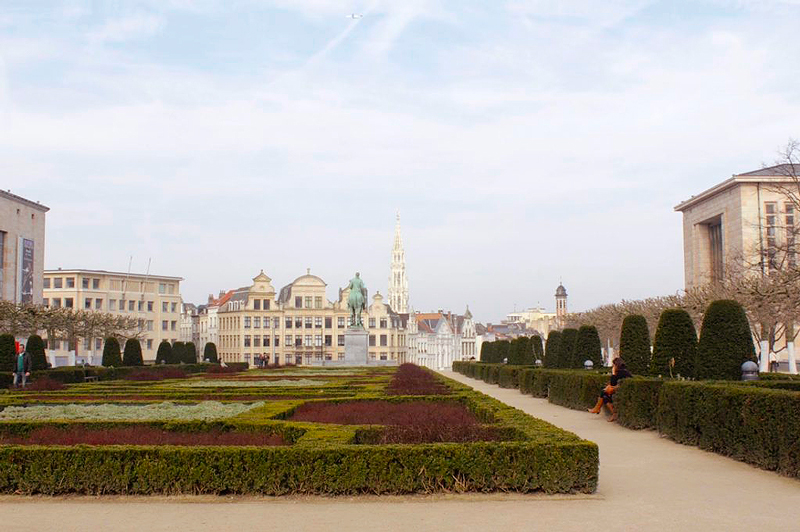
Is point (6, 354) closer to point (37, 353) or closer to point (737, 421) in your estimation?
point (37, 353)

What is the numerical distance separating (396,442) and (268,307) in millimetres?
104089

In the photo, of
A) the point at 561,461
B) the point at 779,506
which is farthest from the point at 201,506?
the point at 779,506

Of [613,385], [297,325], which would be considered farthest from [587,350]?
[297,325]

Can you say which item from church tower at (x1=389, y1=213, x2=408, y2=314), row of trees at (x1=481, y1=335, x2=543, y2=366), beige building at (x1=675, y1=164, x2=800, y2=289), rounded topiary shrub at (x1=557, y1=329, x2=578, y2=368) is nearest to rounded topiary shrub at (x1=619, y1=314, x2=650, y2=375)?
rounded topiary shrub at (x1=557, y1=329, x2=578, y2=368)

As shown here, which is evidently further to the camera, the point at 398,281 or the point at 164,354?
the point at 398,281

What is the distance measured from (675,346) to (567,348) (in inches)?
434

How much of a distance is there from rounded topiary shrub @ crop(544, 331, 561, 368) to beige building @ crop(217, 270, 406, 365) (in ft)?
260

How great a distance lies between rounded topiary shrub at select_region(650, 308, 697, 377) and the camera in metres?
21.1

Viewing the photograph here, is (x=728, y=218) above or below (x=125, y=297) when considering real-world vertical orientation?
above

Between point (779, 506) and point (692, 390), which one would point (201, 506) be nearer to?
point (779, 506)

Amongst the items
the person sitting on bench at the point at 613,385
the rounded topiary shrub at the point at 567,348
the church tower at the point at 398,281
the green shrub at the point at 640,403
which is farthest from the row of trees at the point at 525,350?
the church tower at the point at 398,281

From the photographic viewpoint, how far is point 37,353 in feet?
131

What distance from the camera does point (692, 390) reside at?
50.0ft

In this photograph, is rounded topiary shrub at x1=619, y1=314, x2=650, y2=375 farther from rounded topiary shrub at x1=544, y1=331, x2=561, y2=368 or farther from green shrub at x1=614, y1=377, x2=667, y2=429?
rounded topiary shrub at x1=544, y1=331, x2=561, y2=368
